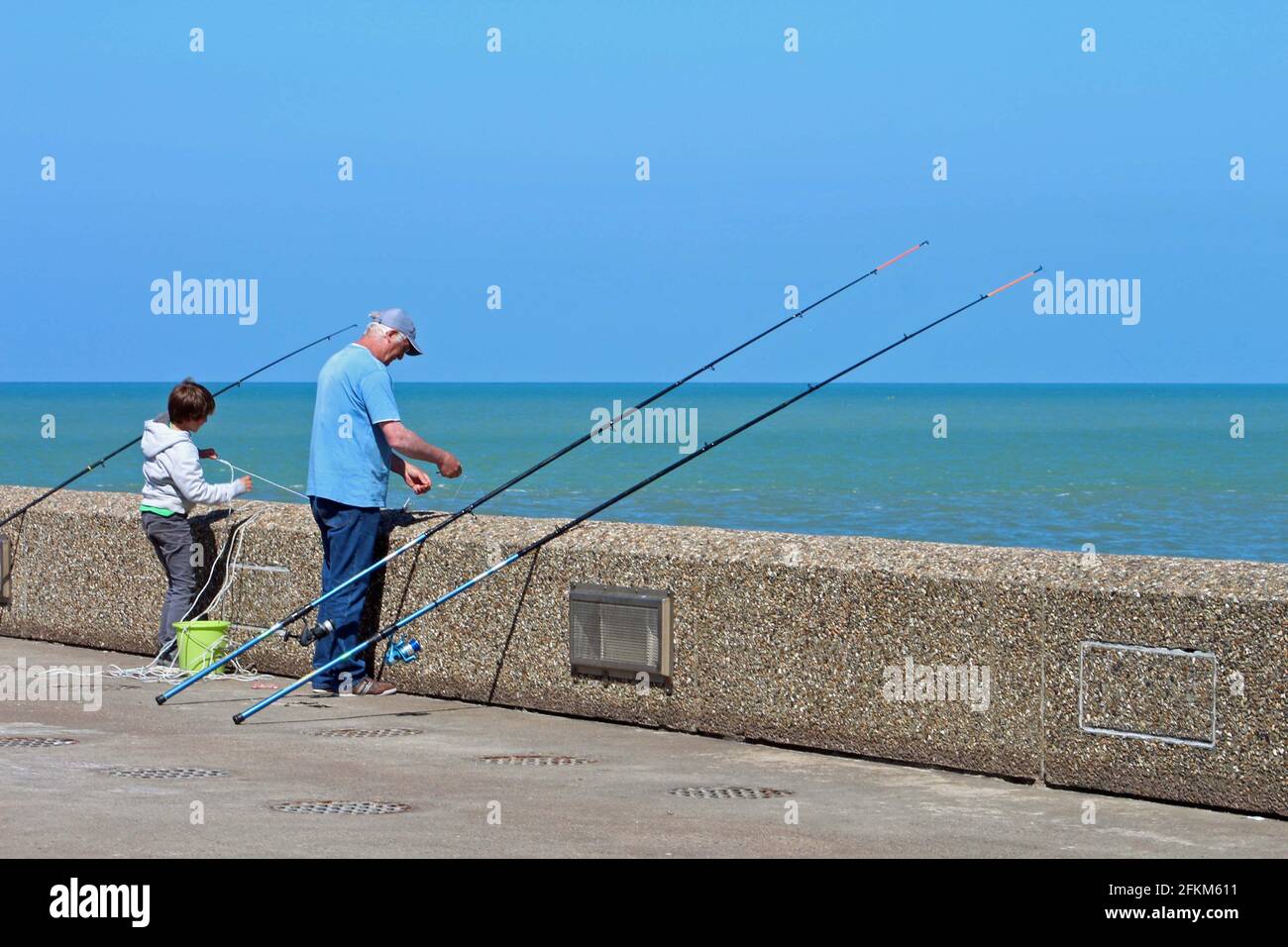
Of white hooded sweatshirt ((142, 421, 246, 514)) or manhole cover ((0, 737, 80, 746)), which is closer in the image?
manhole cover ((0, 737, 80, 746))

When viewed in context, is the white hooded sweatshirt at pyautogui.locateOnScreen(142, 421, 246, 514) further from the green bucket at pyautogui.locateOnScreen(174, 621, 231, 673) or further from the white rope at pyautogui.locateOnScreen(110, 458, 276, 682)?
the green bucket at pyautogui.locateOnScreen(174, 621, 231, 673)

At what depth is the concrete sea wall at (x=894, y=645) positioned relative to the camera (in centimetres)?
597

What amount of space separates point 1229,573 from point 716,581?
1979 mm

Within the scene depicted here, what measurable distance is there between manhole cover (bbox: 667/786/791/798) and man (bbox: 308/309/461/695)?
87.4 inches

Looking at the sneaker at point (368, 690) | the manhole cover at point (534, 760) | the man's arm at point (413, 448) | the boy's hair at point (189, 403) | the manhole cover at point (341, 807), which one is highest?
the boy's hair at point (189, 403)

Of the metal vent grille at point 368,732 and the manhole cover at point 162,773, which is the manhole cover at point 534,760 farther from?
the manhole cover at point 162,773

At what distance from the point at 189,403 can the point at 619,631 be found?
2726mm

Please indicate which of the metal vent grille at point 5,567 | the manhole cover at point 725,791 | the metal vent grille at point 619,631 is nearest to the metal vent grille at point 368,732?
the metal vent grille at point 619,631

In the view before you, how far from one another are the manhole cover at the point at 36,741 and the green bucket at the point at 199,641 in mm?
1732

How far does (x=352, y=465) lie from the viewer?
322 inches

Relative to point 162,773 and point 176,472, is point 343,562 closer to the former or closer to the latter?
point 176,472

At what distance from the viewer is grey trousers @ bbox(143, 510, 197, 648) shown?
9.23 m

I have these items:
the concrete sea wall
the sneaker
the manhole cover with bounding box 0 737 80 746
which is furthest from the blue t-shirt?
the manhole cover with bounding box 0 737 80 746
